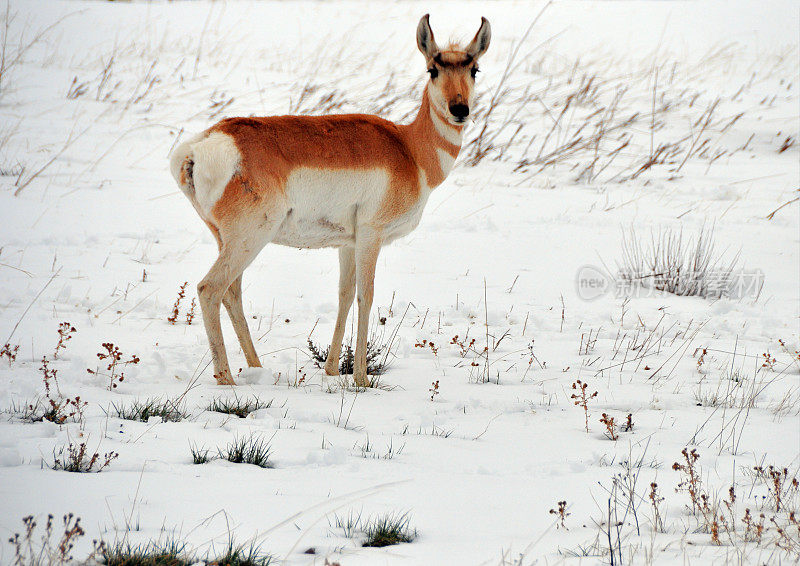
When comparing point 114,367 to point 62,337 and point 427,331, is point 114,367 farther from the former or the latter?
point 427,331

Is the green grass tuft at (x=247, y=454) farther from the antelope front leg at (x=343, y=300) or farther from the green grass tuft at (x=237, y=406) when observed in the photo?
the antelope front leg at (x=343, y=300)

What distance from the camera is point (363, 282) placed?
16.8 ft

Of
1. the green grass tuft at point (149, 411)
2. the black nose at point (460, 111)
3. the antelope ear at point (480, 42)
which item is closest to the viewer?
the green grass tuft at point (149, 411)

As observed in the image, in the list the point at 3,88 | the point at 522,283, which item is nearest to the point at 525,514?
the point at 522,283

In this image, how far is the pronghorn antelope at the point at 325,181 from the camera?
4609mm

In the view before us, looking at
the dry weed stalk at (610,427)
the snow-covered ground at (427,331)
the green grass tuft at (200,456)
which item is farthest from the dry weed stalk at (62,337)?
the dry weed stalk at (610,427)

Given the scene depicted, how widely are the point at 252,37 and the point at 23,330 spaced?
1575 cm

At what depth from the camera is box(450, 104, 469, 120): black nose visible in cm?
484

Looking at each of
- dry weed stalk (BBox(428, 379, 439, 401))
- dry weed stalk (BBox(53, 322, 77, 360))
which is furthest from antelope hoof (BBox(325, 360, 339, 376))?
dry weed stalk (BBox(53, 322, 77, 360))

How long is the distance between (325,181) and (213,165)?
2.47ft

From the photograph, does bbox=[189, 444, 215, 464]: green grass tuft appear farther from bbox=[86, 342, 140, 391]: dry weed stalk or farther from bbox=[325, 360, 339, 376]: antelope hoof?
bbox=[325, 360, 339, 376]: antelope hoof

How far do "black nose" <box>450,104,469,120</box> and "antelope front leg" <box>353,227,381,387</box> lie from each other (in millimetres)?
972

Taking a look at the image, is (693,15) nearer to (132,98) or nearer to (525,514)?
(132,98)

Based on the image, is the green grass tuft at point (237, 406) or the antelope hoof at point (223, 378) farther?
the antelope hoof at point (223, 378)
